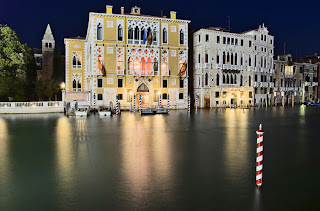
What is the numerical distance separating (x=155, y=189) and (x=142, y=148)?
16.9 feet

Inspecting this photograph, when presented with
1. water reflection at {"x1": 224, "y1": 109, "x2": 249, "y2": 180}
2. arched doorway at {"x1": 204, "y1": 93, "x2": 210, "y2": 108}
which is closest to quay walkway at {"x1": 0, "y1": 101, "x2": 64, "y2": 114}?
arched doorway at {"x1": 204, "y1": 93, "x2": 210, "y2": 108}

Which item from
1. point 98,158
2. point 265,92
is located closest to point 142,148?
point 98,158

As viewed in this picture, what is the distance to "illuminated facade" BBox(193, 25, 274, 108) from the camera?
47.1 metres

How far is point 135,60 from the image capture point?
40938mm

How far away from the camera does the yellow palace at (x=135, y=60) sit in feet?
128

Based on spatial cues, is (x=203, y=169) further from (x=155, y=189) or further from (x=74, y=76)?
(x=74, y=76)

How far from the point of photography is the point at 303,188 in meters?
7.13

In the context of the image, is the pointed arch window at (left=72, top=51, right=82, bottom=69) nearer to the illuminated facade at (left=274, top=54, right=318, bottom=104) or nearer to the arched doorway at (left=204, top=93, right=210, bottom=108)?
the arched doorway at (left=204, top=93, right=210, bottom=108)

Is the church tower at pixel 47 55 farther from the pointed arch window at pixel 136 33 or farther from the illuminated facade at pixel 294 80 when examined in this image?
the illuminated facade at pixel 294 80

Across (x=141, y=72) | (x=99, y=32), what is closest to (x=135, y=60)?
(x=141, y=72)

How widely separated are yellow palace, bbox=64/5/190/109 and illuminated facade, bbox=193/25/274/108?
5.33 meters

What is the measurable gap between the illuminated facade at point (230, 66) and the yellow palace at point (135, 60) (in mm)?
5333

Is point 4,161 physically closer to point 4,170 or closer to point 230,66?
point 4,170

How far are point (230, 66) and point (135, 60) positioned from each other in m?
16.8
